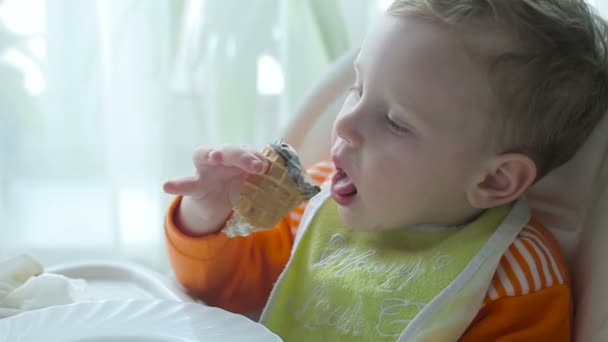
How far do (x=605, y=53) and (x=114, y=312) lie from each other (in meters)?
0.53

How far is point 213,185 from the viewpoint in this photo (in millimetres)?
834

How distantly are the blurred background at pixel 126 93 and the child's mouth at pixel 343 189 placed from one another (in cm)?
35

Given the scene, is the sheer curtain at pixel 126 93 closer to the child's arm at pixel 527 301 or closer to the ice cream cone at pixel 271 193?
the ice cream cone at pixel 271 193

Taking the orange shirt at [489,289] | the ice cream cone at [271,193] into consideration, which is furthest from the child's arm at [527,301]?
the ice cream cone at [271,193]

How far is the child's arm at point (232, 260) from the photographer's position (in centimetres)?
87

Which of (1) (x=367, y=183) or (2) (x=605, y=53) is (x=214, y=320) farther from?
(2) (x=605, y=53)

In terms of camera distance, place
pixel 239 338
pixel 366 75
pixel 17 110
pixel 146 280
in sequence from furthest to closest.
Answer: pixel 17 110
pixel 146 280
pixel 366 75
pixel 239 338

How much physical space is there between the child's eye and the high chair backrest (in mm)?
191

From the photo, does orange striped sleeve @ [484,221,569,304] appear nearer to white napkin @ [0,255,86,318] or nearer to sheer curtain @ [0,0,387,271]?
white napkin @ [0,255,86,318]

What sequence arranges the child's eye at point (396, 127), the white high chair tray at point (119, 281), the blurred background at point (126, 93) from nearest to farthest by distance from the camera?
the child's eye at point (396, 127) < the white high chair tray at point (119, 281) < the blurred background at point (126, 93)

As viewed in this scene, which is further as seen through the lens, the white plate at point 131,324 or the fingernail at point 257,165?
the fingernail at point 257,165

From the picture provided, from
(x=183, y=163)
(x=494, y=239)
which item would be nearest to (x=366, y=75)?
(x=494, y=239)

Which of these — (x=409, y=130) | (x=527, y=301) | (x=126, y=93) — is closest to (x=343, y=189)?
(x=409, y=130)

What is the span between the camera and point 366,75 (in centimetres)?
76
